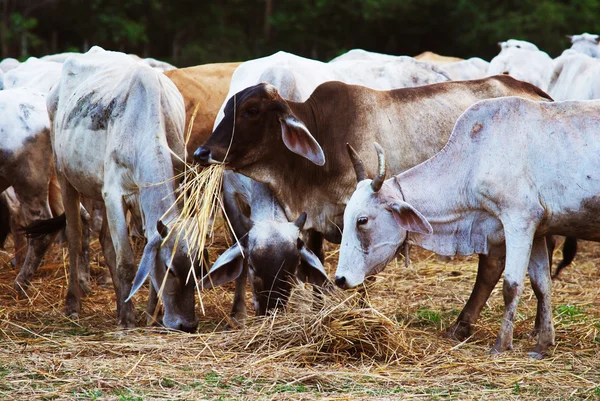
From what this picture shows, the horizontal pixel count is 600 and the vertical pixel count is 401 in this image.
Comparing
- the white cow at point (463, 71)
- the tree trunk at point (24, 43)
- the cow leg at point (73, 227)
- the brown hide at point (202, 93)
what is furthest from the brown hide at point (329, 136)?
the tree trunk at point (24, 43)

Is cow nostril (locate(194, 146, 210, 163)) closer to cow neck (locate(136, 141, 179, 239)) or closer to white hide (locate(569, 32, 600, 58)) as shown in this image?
cow neck (locate(136, 141, 179, 239))

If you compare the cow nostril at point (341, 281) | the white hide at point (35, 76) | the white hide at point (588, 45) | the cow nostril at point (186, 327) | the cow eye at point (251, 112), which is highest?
the cow eye at point (251, 112)

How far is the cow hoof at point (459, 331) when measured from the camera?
19.2ft

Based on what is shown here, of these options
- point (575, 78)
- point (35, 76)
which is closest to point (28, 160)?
point (35, 76)

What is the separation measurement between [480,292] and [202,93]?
10.7 feet

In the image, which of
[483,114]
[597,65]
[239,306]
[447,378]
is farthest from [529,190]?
[597,65]

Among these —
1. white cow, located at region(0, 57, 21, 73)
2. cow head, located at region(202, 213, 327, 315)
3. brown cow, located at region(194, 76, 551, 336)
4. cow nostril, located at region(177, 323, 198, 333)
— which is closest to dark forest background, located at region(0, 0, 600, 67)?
white cow, located at region(0, 57, 21, 73)

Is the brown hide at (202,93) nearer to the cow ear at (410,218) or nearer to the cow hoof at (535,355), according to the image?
the cow ear at (410,218)

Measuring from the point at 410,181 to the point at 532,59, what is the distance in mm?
6630

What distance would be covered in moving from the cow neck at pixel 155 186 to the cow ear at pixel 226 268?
1.28ft

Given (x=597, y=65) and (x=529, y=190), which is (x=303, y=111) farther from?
(x=597, y=65)

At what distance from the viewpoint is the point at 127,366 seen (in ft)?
15.9

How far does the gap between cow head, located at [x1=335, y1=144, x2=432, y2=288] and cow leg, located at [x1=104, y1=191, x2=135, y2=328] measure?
141cm

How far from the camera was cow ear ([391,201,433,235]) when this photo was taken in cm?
532
